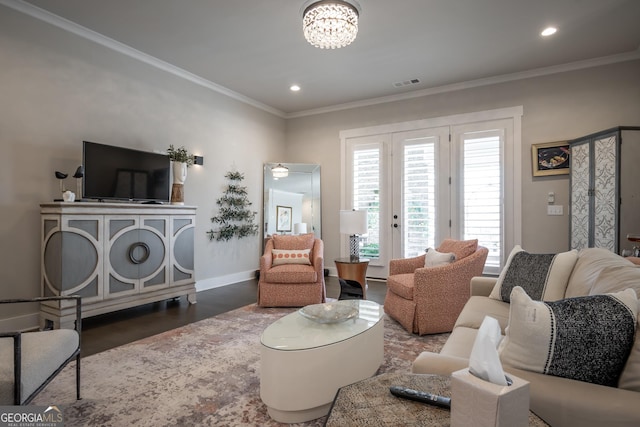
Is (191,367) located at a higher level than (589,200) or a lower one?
lower

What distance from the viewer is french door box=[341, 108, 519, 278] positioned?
4.73 meters

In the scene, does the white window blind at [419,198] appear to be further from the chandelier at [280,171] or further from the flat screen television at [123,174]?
the flat screen television at [123,174]

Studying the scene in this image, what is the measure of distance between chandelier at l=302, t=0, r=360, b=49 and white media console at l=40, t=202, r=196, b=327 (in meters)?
2.44

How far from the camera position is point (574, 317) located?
1.03m

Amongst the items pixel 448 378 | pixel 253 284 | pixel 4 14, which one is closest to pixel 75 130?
pixel 4 14

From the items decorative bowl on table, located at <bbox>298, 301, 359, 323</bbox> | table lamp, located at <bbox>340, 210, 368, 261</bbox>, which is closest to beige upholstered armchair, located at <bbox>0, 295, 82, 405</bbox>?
decorative bowl on table, located at <bbox>298, 301, 359, 323</bbox>

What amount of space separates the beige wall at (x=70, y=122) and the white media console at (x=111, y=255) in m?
0.24

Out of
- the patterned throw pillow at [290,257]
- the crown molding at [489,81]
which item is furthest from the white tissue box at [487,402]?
the crown molding at [489,81]

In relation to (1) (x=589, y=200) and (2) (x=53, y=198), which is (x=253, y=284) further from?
(1) (x=589, y=200)

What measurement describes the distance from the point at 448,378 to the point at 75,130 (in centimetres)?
402

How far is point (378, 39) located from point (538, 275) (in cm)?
282

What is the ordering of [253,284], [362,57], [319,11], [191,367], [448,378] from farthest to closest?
[253,284] → [362,57] → [319,11] → [191,367] → [448,378]

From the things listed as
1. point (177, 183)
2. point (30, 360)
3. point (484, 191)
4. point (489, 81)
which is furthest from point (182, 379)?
point (489, 81)

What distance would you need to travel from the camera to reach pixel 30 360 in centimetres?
148
